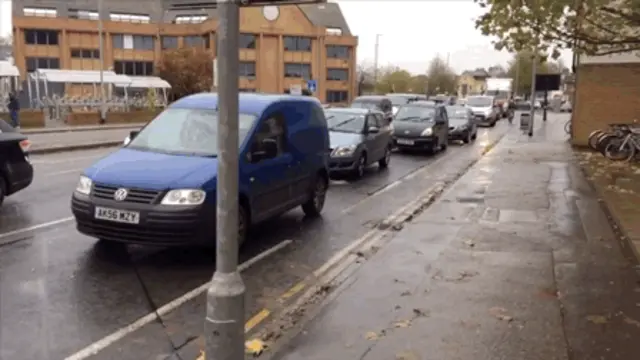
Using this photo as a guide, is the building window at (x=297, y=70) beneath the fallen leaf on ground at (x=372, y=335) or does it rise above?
above

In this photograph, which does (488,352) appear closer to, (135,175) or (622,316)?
(622,316)

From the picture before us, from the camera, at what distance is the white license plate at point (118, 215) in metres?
6.64

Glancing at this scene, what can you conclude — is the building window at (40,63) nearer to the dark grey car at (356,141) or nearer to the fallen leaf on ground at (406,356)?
the dark grey car at (356,141)

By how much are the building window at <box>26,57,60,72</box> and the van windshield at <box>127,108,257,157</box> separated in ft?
230

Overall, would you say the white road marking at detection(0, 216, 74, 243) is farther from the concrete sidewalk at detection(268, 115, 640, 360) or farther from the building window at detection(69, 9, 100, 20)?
the building window at detection(69, 9, 100, 20)

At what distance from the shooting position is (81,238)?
8.00 m

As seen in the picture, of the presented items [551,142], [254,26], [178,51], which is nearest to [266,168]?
[551,142]

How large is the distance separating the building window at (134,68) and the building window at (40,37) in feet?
23.7

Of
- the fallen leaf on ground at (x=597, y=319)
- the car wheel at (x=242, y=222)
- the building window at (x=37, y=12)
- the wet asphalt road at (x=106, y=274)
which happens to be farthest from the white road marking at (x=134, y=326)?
the building window at (x=37, y=12)

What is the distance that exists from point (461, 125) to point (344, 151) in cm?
1401

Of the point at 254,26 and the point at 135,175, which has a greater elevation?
the point at 254,26

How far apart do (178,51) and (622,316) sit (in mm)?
66843

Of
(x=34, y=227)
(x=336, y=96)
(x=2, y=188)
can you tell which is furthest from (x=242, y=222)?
(x=336, y=96)

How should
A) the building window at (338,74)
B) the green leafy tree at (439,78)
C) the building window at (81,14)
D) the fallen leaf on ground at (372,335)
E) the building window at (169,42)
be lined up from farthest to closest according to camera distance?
the green leafy tree at (439,78) < the building window at (338,74) < the building window at (169,42) < the building window at (81,14) < the fallen leaf on ground at (372,335)
